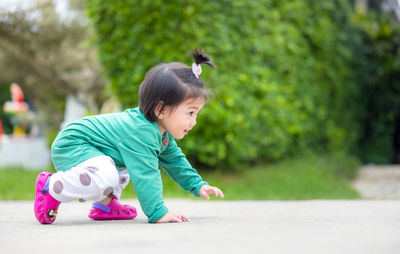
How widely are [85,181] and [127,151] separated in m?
0.24

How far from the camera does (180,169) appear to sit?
2.66 meters

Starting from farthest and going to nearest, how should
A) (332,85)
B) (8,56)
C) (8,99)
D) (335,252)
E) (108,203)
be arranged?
(8,99) → (8,56) → (332,85) → (108,203) → (335,252)

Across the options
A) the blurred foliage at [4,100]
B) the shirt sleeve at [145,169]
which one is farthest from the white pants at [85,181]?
the blurred foliage at [4,100]

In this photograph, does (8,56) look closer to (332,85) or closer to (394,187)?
(332,85)

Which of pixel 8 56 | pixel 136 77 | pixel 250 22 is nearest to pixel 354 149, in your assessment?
pixel 250 22

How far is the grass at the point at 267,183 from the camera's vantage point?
4668mm

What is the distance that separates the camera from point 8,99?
2292 cm

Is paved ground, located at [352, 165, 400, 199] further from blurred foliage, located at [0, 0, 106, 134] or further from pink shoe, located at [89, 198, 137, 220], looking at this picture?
blurred foliage, located at [0, 0, 106, 134]

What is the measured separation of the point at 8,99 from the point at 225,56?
66.3 ft

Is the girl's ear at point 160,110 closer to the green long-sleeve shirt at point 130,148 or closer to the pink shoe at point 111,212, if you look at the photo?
the green long-sleeve shirt at point 130,148

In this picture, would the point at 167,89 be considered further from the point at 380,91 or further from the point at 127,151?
the point at 380,91

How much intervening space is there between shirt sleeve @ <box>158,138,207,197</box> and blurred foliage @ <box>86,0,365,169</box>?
210 cm

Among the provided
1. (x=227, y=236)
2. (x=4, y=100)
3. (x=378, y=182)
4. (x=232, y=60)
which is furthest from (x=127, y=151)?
(x=4, y=100)

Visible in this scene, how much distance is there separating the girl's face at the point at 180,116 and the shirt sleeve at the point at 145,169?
12 centimetres
